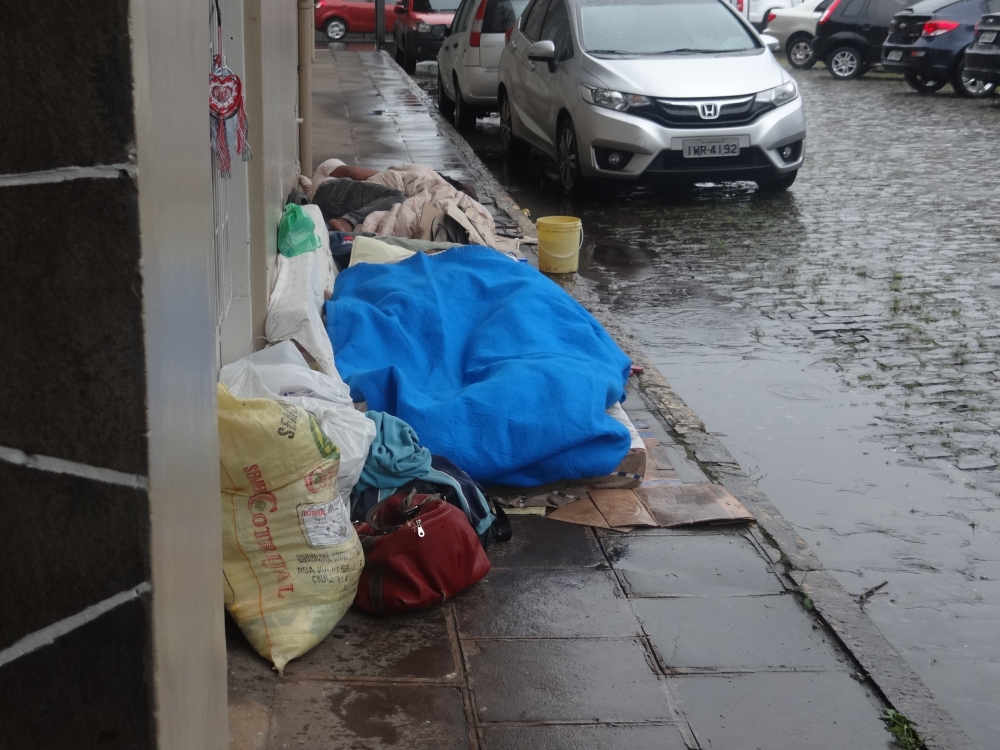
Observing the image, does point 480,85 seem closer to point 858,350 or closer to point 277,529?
point 858,350

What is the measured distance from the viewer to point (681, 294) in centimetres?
725

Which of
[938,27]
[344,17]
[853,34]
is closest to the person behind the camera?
[938,27]

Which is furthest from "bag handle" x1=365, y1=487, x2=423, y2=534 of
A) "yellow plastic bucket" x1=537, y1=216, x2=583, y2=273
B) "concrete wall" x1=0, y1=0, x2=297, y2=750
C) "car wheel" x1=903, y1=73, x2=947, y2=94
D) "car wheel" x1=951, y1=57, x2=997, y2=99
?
"car wheel" x1=903, y1=73, x2=947, y2=94

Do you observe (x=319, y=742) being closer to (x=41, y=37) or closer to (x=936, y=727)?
(x=936, y=727)

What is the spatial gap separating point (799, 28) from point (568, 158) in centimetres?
1597

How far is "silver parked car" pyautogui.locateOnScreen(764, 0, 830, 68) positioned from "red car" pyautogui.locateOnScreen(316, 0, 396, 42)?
9.89m

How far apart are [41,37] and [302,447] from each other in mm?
1970

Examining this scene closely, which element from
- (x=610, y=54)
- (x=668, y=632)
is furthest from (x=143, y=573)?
(x=610, y=54)

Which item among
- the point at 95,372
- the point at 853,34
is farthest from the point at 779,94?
the point at 853,34

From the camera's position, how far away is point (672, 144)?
9.27 metres

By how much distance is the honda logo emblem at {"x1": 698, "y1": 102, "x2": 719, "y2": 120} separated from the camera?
9242 mm

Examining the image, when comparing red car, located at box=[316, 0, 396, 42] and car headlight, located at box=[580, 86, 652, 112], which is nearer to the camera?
car headlight, located at box=[580, 86, 652, 112]

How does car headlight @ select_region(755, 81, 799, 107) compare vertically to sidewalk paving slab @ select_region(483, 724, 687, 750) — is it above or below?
below

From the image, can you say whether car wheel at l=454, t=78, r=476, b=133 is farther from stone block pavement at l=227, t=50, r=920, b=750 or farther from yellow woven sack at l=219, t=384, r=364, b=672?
yellow woven sack at l=219, t=384, r=364, b=672
